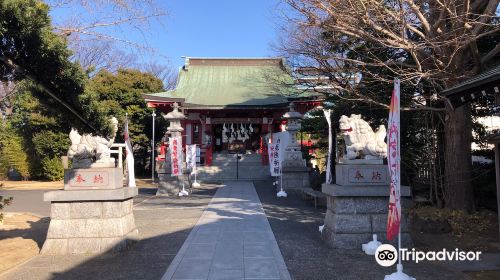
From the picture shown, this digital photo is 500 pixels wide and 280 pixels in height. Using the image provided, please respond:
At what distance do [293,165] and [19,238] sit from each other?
1166cm

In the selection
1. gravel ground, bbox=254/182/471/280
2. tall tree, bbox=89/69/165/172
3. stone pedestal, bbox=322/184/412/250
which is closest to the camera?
gravel ground, bbox=254/182/471/280

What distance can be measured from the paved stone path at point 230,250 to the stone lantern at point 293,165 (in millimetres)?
6126

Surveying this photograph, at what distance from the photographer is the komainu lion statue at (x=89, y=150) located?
25.0 ft

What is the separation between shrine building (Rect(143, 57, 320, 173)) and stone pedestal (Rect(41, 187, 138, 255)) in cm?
Result: 1664

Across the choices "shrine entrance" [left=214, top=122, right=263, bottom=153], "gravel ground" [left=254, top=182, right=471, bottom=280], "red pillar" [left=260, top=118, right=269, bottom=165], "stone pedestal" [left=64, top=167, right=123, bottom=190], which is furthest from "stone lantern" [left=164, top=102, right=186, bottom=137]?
"stone pedestal" [left=64, top=167, right=123, bottom=190]

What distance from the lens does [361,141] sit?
7.63 metres

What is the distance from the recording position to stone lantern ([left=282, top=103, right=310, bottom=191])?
17.8m

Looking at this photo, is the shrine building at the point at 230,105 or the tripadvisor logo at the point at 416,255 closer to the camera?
the tripadvisor logo at the point at 416,255

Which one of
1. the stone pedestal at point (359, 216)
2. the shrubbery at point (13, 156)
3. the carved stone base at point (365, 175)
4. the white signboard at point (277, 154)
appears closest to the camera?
the stone pedestal at point (359, 216)

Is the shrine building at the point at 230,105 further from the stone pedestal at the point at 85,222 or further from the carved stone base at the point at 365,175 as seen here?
the stone pedestal at the point at 85,222

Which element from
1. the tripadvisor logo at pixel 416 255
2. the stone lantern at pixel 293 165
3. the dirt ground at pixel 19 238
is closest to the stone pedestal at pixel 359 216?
the tripadvisor logo at pixel 416 255

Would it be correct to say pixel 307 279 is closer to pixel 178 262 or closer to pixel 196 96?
pixel 178 262

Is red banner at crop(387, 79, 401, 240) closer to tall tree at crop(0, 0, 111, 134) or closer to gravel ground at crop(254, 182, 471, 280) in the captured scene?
gravel ground at crop(254, 182, 471, 280)

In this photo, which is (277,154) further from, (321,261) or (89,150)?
(321,261)
